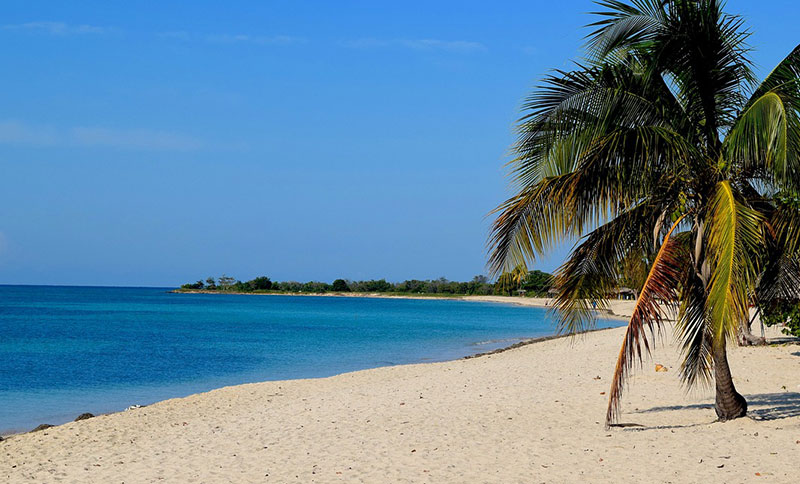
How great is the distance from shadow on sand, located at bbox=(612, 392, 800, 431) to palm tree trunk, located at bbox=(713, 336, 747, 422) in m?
0.28

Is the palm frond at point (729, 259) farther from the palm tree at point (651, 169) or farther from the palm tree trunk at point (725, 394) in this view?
the palm tree trunk at point (725, 394)

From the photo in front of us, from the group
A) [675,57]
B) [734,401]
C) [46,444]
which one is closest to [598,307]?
[734,401]

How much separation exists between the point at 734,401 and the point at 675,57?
4516 millimetres

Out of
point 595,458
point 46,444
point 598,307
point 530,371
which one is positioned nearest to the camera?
point 595,458

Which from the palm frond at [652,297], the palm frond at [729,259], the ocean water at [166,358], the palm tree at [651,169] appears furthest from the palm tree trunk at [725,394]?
the ocean water at [166,358]

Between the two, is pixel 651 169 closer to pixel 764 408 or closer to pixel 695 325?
pixel 695 325

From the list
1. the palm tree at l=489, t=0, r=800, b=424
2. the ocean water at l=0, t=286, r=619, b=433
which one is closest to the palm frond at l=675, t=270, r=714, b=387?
the palm tree at l=489, t=0, r=800, b=424

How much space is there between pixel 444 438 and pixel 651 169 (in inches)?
169

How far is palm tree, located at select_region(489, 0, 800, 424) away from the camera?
8.05 m

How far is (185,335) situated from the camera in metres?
41.9

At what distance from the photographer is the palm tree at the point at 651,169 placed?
26.4 ft

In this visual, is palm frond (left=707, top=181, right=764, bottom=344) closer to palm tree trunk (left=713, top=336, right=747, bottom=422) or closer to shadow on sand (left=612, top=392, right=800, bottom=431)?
palm tree trunk (left=713, top=336, right=747, bottom=422)

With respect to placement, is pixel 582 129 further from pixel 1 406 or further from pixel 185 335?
pixel 185 335

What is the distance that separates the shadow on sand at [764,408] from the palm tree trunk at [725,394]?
280mm
